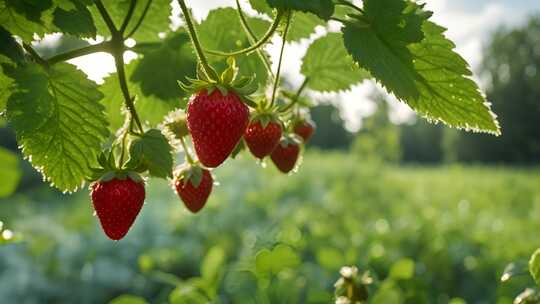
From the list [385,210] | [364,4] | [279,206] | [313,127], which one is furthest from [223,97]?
[385,210]

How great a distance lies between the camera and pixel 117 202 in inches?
35.9

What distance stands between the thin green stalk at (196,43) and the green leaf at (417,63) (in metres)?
Answer: 0.16

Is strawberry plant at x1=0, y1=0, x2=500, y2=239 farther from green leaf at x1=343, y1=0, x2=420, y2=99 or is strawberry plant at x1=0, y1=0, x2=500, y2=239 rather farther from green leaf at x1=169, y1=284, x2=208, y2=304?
green leaf at x1=169, y1=284, x2=208, y2=304

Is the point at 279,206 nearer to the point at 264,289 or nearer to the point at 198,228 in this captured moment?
the point at 198,228

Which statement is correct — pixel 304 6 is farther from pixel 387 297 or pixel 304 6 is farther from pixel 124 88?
pixel 387 297

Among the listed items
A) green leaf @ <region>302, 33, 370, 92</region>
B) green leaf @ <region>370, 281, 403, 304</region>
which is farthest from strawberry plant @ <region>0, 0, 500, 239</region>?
green leaf @ <region>370, 281, 403, 304</region>

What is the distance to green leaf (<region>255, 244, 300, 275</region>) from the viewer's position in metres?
1.13

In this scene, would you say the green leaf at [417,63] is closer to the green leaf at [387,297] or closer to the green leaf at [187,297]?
the green leaf at [387,297]

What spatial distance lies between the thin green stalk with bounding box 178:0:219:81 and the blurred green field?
0.38 metres

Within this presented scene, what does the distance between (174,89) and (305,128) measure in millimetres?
282

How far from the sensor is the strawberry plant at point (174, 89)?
77 centimetres

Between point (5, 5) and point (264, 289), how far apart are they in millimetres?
681

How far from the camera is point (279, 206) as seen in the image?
614cm

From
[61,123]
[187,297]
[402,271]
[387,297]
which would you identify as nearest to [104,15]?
[61,123]
